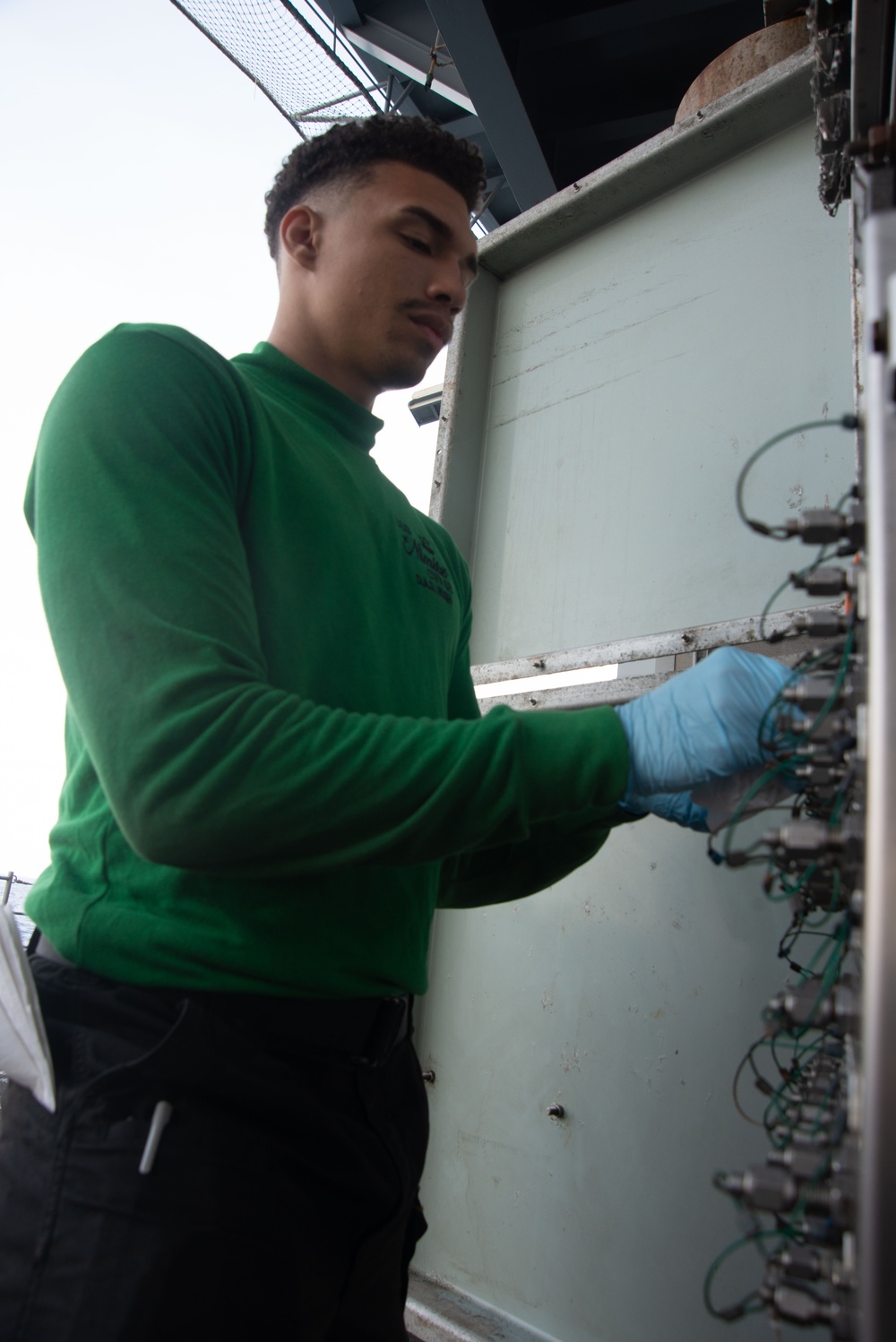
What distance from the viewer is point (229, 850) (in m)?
0.69

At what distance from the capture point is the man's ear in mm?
1168

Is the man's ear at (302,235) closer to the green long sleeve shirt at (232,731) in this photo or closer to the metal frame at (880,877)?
the green long sleeve shirt at (232,731)

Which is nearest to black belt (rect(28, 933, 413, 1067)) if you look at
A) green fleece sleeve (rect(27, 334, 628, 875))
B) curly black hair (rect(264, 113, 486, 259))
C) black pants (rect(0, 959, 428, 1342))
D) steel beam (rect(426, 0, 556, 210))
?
black pants (rect(0, 959, 428, 1342))

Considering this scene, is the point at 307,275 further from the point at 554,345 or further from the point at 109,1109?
the point at 109,1109

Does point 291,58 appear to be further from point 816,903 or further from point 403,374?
point 816,903

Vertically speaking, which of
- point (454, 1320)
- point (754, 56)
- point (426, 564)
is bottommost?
point (454, 1320)

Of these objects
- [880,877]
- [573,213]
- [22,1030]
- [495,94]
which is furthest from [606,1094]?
[495,94]

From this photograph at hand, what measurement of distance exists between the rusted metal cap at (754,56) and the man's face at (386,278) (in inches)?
28.5

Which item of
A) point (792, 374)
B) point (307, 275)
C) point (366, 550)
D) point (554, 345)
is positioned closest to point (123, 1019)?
point (366, 550)

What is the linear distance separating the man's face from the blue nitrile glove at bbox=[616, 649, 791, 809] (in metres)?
0.57

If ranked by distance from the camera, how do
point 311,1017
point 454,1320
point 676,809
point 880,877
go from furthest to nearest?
point 454,1320 → point 676,809 → point 311,1017 → point 880,877

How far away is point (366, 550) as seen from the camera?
3.30ft

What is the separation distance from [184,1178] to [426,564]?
0.68 meters

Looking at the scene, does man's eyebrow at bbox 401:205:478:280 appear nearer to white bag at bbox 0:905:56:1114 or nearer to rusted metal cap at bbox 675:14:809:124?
rusted metal cap at bbox 675:14:809:124
